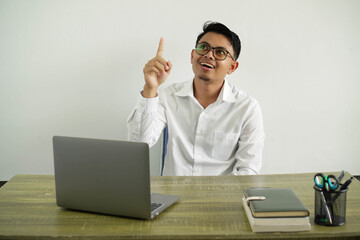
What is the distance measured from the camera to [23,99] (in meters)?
2.88

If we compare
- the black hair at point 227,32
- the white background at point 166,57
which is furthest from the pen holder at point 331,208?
the white background at point 166,57

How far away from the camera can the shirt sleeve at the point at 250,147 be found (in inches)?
89.5

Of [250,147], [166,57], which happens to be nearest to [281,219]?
[250,147]

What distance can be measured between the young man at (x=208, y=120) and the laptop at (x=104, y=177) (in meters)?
0.78

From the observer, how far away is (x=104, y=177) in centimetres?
150

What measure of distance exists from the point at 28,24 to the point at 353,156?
2.29 m

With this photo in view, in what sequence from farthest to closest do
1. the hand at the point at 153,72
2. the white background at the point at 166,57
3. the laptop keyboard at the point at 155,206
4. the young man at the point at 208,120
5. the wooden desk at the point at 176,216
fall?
1. the white background at the point at 166,57
2. the young man at the point at 208,120
3. the hand at the point at 153,72
4. the laptop keyboard at the point at 155,206
5. the wooden desk at the point at 176,216

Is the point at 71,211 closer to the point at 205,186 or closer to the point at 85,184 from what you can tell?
the point at 85,184

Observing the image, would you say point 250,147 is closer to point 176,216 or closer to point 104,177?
point 176,216

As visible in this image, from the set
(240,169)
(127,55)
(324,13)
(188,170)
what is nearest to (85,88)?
(127,55)

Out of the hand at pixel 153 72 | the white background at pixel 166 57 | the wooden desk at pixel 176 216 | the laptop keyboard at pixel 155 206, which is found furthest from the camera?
the white background at pixel 166 57

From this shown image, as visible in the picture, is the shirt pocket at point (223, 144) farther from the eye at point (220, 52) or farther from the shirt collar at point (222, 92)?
the eye at point (220, 52)

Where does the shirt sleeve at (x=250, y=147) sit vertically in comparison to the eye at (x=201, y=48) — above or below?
below

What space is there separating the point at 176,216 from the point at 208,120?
3.26 feet
